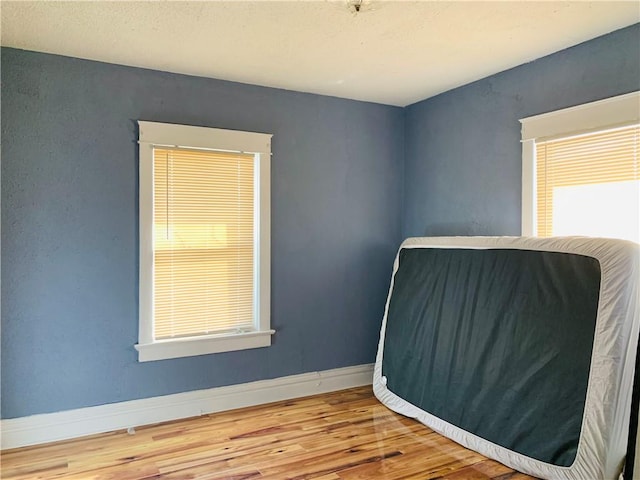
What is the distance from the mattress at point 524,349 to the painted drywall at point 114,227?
83 centimetres

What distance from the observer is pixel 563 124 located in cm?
298

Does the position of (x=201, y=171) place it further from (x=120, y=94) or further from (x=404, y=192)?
(x=404, y=192)

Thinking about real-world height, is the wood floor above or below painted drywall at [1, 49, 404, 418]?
below

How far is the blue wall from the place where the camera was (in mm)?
2988

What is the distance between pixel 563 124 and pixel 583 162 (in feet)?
0.91

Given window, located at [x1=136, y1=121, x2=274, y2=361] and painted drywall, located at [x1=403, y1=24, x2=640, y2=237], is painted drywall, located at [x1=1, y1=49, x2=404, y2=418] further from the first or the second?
painted drywall, located at [x1=403, y1=24, x2=640, y2=237]

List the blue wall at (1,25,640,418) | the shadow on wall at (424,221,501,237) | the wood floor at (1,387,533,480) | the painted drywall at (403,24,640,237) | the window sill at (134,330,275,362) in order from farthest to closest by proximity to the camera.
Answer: the shadow on wall at (424,221,501,237), the window sill at (134,330,275,362), the blue wall at (1,25,640,418), the painted drywall at (403,24,640,237), the wood floor at (1,387,533,480)

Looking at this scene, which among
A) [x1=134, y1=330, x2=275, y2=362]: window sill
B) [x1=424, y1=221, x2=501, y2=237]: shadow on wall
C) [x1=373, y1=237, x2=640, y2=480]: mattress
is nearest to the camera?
[x1=373, y1=237, x2=640, y2=480]: mattress

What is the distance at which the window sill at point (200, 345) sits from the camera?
333cm

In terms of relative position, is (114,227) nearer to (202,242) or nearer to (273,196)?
(202,242)

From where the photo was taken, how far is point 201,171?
3.51 metres

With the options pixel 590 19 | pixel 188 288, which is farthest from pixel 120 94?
pixel 590 19

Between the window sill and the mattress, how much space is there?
1.05 m

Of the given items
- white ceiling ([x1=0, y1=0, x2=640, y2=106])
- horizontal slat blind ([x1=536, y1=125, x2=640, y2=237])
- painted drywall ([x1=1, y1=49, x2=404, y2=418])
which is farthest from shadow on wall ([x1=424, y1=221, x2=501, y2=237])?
white ceiling ([x1=0, y1=0, x2=640, y2=106])
